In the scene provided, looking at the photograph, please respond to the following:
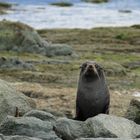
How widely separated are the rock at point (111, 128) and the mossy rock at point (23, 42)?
23.0 meters

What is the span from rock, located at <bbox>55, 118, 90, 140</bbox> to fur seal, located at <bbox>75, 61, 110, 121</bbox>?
2196mm

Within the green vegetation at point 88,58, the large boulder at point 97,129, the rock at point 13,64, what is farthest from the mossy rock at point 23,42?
the large boulder at point 97,129

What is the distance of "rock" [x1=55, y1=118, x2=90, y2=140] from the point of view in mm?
11881

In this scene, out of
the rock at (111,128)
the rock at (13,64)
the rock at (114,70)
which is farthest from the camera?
the rock at (13,64)

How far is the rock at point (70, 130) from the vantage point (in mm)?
11881

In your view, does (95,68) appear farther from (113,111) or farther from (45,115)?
(113,111)

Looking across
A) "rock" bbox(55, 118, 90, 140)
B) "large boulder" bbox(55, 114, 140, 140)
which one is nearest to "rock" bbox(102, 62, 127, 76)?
"large boulder" bbox(55, 114, 140, 140)

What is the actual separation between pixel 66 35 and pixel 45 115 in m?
36.6

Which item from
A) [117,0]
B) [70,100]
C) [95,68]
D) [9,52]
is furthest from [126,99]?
[117,0]

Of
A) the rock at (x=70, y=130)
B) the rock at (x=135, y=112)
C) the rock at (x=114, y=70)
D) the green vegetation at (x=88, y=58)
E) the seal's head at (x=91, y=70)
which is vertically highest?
the seal's head at (x=91, y=70)

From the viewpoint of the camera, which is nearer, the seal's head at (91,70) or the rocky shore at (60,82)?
the rocky shore at (60,82)

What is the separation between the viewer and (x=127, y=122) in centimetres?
1244

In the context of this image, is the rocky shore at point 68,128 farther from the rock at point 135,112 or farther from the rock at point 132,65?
the rock at point 132,65

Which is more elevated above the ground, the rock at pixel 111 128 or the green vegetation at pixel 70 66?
the rock at pixel 111 128
